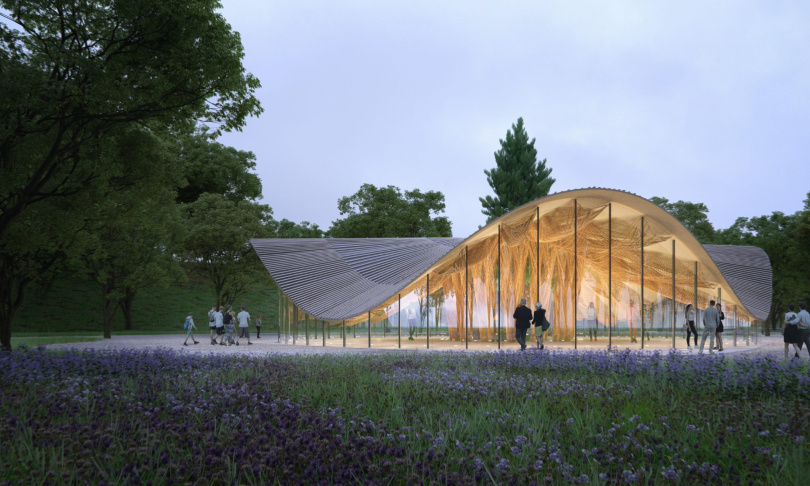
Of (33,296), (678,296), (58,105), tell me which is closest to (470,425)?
(58,105)

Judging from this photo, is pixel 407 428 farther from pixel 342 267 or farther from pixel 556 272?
pixel 342 267

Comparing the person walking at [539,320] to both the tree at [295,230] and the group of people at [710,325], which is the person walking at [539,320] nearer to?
the group of people at [710,325]

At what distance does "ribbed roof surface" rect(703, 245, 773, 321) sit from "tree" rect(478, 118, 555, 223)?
90.0 ft

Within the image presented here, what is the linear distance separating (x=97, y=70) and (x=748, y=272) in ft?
97.6

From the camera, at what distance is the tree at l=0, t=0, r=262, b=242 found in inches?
477

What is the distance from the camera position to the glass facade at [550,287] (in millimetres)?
21031

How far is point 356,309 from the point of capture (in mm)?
21875

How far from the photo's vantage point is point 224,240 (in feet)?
116

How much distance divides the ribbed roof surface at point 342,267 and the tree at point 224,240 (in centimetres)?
796

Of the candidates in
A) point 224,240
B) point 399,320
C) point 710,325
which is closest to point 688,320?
point 710,325

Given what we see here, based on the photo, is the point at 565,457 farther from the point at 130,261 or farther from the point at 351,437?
the point at 130,261

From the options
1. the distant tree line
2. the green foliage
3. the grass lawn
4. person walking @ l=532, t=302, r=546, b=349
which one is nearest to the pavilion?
person walking @ l=532, t=302, r=546, b=349

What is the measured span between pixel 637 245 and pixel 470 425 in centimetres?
1823

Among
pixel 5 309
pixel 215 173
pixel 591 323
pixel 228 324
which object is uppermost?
pixel 215 173
